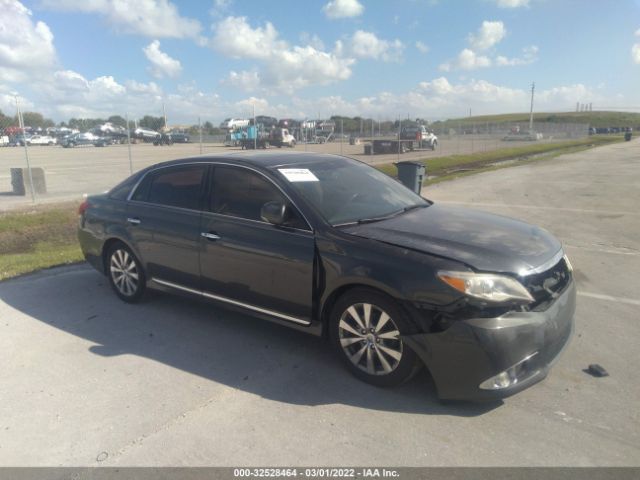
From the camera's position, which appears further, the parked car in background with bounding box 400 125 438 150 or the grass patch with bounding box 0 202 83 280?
the parked car in background with bounding box 400 125 438 150

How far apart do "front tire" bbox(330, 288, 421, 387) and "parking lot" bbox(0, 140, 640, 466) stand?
139 mm

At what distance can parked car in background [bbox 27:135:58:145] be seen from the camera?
59.0 m

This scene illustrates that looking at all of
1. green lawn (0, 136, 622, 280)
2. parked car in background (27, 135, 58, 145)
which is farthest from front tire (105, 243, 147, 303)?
parked car in background (27, 135, 58, 145)

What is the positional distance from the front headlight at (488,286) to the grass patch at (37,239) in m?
5.53

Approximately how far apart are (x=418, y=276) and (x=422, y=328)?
334mm

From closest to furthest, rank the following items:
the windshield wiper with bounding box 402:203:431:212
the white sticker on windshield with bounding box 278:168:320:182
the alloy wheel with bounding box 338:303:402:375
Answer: the alloy wheel with bounding box 338:303:402:375 → the white sticker on windshield with bounding box 278:168:320:182 → the windshield wiper with bounding box 402:203:431:212

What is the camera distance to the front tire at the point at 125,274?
5.28m

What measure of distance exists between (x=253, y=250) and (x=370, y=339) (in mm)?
1227

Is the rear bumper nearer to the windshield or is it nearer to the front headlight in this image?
the front headlight

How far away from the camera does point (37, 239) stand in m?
9.18

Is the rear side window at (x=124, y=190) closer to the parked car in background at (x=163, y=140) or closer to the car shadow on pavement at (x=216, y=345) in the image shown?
the car shadow on pavement at (x=216, y=345)

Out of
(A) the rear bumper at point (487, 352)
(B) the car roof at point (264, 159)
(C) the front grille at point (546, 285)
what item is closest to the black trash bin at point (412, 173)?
(B) the car roof at point (264, 159)

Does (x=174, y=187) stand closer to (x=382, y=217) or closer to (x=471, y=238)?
(x=382, y=217)

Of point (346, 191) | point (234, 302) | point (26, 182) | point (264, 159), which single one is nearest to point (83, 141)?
point (26, 182)
